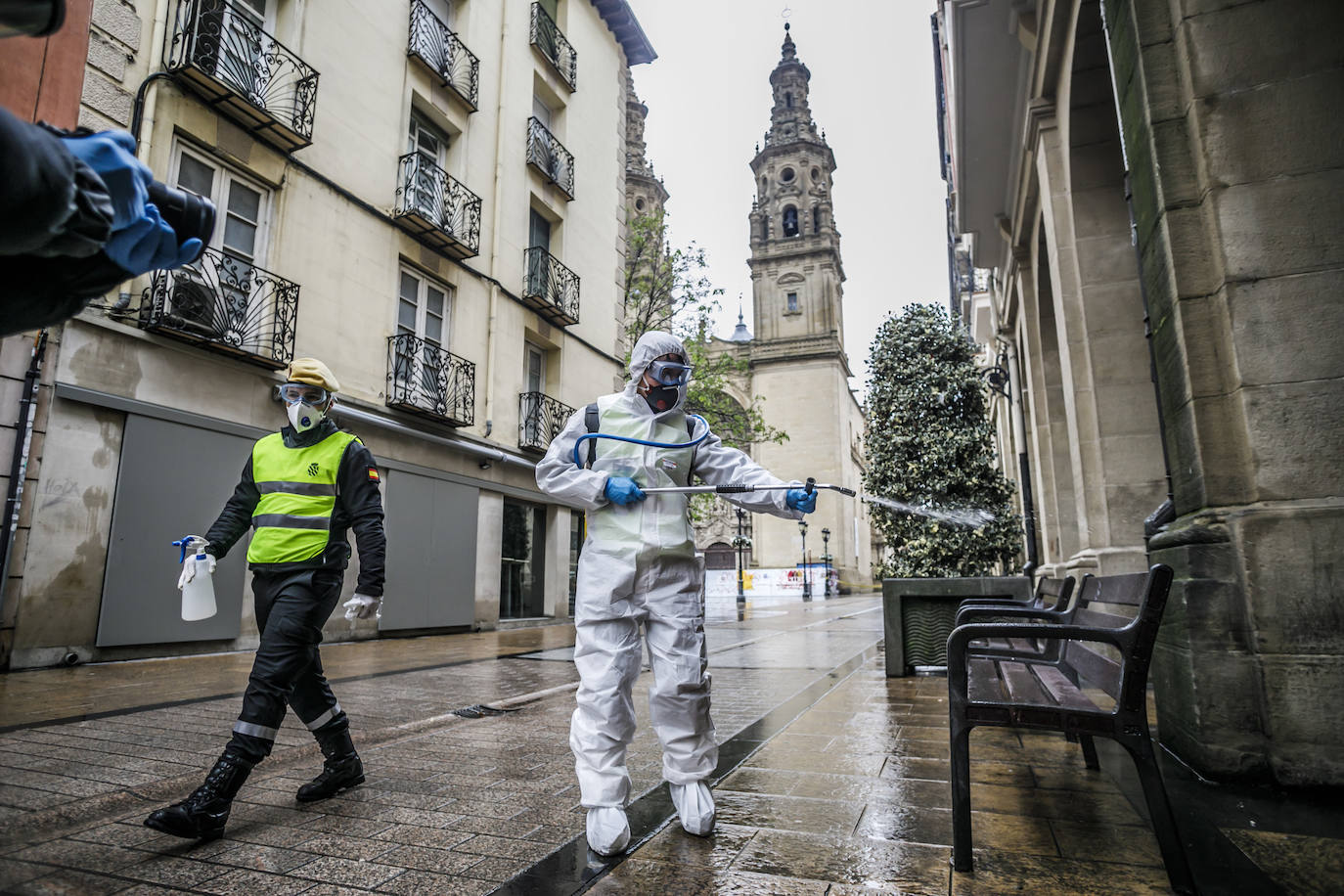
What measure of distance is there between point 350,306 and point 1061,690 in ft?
37.4

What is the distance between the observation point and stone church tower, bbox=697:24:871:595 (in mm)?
50531

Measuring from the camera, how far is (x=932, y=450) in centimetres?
1262

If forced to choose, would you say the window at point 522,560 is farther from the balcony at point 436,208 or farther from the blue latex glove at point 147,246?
the blue latex glove at point 147,246

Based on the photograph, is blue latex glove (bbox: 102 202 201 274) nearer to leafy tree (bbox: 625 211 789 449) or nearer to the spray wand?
the spray wand

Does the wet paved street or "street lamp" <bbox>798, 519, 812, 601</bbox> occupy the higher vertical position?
"street lamp" <bbox>798, 519, 812, 601</bbox>

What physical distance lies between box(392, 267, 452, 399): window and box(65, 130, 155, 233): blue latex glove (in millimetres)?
11998

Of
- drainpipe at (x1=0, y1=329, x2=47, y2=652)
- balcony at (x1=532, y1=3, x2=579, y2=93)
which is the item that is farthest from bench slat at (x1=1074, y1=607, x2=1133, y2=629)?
balcony at (x1=532, y1=3, x2=579, y2=93)

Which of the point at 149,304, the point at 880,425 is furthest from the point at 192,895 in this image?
the point at 880,425

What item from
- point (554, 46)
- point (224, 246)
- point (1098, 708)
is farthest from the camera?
point (554, 46)

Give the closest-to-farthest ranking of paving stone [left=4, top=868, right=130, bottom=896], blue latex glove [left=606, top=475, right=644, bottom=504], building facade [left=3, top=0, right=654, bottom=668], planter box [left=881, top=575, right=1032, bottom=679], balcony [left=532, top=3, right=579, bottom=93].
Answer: paving stone [left=4, top=868, right=130, bottom=896] < blue latex glove [left=606, top=475, right=644, bottom=504] < planter box [left=881, top=575, right=1032, bottom=679] < building facade [left=3, top=0, right=654, bottom=668] < balcony [left=532, top=3, right=579, bottom=93]

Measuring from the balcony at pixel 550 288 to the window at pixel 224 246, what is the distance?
596cm

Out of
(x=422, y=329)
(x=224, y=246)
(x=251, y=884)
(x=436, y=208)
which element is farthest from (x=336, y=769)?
(x=436, y=208)

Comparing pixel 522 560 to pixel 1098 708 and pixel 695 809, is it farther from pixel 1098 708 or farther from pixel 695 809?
pixel 1098 708

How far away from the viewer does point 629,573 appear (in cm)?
282
